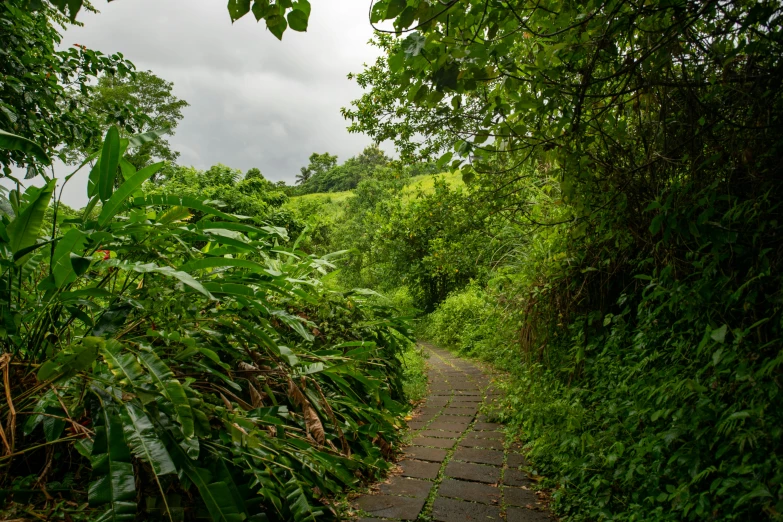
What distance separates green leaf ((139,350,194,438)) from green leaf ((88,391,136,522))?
167mm

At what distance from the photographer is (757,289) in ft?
6.98

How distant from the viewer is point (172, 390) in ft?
5.34

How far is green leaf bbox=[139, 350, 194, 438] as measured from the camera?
159 centimetres

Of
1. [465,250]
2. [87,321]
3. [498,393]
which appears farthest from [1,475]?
[465,250]

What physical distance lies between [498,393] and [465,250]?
5836mm

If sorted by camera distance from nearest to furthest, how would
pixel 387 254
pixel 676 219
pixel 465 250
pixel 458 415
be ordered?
pixel 676 219 < pixel 458 415 < pixel 465 250 < pixel 387 254

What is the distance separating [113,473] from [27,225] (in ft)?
3.50

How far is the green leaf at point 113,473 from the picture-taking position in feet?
4.48

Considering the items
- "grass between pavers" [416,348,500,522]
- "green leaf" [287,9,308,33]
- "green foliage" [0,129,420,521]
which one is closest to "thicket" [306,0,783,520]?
"green leaf" [287,9,308,33]

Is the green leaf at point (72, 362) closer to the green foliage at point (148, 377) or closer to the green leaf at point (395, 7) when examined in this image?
the green foliage at point (148, 377)

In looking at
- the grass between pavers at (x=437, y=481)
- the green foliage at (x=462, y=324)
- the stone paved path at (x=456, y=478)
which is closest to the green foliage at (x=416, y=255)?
the green foliage at (x=462, y=324)

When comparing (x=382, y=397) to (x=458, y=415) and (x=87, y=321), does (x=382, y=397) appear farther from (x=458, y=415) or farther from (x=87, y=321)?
(x=87, y=321)

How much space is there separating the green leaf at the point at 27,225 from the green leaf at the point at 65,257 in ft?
0.31

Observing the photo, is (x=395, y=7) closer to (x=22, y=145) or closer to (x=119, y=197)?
(x=119, y=197)
